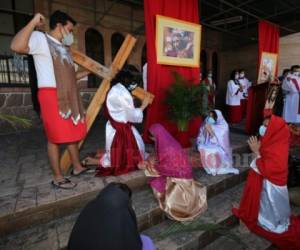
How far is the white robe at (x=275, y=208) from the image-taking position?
2.61m

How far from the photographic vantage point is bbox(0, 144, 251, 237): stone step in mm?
2199

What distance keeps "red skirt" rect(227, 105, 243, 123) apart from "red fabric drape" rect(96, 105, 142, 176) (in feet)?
17.0

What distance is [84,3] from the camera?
658cm

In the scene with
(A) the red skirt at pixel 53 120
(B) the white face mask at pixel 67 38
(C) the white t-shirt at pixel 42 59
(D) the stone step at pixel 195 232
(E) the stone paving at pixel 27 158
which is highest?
(B) the white face mask at pixel 67 38

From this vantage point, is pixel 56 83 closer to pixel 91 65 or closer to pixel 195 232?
pixel 91 65

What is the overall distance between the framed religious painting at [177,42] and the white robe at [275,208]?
240 centimetres

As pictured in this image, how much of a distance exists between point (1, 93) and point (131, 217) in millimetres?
5306

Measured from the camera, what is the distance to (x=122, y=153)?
325 cm

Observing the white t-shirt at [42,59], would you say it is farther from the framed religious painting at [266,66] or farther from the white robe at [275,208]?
the framed religious painting at [266,66]

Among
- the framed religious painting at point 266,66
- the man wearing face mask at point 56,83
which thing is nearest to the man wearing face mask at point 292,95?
the framed religious painting at point 266,66

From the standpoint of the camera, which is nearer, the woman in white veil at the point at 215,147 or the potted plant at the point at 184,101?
the woman in white veil at the point at 215,147

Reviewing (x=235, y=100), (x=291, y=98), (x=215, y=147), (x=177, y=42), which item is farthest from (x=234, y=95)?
(x=215, y=147)

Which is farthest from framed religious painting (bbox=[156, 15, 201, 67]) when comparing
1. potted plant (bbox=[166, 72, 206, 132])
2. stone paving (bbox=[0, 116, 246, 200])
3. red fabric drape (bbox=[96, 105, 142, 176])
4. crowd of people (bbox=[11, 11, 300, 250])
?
stone paving (bbox=[0, 116, 246, 200])

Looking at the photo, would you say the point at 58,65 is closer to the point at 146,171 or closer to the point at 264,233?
the point at 146,171
